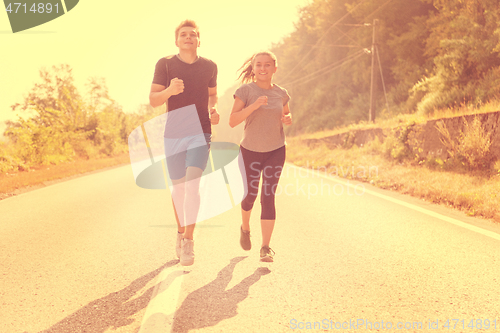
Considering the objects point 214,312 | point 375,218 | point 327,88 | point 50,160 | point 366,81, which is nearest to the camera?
point 214,312

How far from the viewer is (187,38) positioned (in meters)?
4.04

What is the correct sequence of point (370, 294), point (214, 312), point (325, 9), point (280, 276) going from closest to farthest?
point (214, 312) → point (370, 294) → point (280, 276) → point (325, 9)

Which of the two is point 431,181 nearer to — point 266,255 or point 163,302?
point 266,255

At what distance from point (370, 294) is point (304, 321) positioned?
0.75 meters

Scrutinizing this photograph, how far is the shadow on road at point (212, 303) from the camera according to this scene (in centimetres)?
294

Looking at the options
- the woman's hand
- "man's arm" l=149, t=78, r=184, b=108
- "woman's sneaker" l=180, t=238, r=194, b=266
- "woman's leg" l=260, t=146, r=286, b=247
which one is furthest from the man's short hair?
"woman's sneaker" l=180, t=238, r=194, b=266

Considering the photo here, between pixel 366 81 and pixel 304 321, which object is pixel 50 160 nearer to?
pixel 304 321

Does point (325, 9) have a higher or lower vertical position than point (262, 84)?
higher

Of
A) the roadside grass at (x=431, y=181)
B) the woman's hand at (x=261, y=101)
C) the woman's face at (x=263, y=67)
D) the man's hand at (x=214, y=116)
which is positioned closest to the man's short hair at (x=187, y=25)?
the woman's face at (x=263, y=67)

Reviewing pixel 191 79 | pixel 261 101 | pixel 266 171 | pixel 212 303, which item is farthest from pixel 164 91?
pixel 212 303

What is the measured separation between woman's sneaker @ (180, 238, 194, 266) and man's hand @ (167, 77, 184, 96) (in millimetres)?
1421

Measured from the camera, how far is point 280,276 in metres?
3.87

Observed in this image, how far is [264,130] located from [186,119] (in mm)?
781

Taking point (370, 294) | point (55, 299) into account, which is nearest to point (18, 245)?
point (55, 299)
